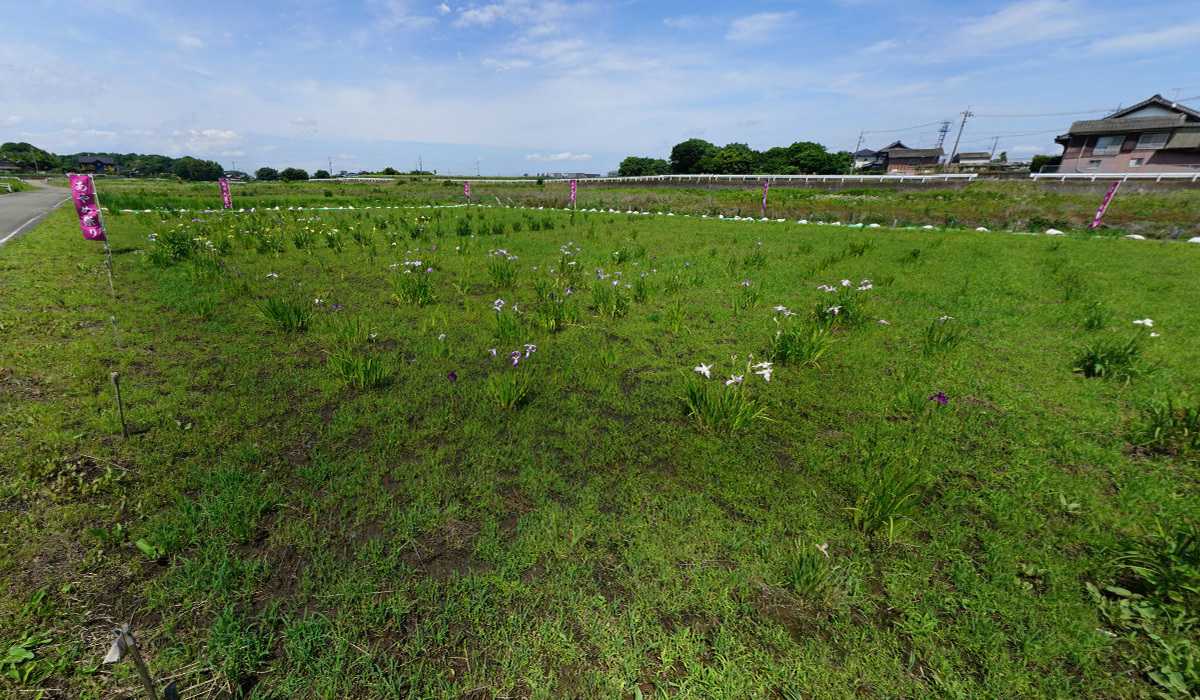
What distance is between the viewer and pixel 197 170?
89188mm

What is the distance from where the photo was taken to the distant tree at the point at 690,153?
261 feet

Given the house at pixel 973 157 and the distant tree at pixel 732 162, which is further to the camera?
the house at pixel 973 157

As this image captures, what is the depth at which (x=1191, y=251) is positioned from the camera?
9.52 metres

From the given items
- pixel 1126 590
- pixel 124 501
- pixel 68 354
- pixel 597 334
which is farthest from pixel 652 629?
pixel 68 354

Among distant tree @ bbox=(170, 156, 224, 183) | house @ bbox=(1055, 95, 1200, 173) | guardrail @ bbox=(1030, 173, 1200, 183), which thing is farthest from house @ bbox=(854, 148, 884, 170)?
distant tree @ bbox=(170, 156, 224, 183)

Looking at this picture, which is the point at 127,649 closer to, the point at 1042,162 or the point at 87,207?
the point at 87,207

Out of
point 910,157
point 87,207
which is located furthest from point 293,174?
point 910,157

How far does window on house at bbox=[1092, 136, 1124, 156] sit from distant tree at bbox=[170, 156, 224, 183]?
134546 millimetres

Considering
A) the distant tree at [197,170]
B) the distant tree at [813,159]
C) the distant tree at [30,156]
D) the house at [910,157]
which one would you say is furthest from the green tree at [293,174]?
the house at [910,157]

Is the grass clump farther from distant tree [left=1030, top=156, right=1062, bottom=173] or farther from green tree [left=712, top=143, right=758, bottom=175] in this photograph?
green tree [left=712, top=143, right=758, bottom=175]

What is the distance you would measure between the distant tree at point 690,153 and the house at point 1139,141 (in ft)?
162

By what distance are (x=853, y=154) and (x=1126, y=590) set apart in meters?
91.2

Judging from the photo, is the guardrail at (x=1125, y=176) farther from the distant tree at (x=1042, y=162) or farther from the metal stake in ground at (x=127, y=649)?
the metal stake in ground at (x=127, y=649)

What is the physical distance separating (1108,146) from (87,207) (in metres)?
61.4
